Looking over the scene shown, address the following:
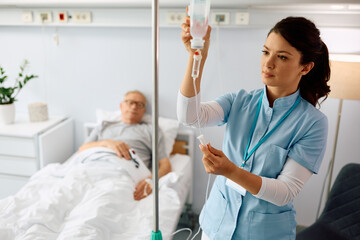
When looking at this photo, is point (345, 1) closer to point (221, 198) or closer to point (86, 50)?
point (221, 198)

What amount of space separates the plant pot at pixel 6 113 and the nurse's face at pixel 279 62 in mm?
2055

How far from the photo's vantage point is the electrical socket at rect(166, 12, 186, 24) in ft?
7.29

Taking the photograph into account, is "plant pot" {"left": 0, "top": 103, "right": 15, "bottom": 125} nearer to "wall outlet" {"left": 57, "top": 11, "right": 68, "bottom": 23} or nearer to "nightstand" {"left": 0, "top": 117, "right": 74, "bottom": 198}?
"nightstand" {"left": 0, "top": 117, "right": 74, "bottom": 198}

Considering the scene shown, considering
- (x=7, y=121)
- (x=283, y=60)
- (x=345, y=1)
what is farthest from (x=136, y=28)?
(x=283, y=60)

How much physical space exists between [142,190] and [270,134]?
3.60 feet

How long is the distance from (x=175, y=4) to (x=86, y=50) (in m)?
0.85

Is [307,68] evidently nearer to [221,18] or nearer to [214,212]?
[214,212]

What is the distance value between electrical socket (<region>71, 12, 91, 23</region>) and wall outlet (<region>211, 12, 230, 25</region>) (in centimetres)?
→ 93

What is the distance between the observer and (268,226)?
1133mm

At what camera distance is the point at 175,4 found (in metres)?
2.15

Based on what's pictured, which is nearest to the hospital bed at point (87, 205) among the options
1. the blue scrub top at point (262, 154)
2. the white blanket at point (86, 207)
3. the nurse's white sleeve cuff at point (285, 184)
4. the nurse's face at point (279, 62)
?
the white blanket at point (86, 207)

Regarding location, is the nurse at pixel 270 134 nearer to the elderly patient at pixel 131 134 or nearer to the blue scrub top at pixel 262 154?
the blue scrub top at pixel 262 154

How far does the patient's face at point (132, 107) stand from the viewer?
2.35 metres

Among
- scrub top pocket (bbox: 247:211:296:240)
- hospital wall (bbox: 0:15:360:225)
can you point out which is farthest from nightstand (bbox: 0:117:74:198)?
scrub top pocket (bbox: 247:211:296:240)
